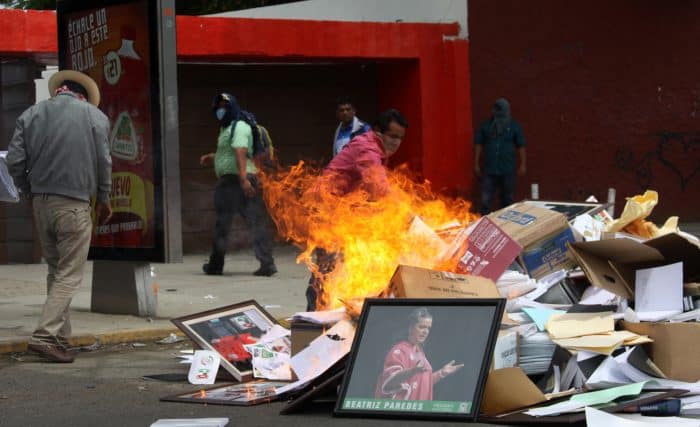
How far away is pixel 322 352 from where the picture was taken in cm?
708

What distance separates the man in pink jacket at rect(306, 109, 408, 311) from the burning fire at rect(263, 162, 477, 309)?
0.07 m

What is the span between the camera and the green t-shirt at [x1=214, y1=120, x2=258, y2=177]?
13070 mm

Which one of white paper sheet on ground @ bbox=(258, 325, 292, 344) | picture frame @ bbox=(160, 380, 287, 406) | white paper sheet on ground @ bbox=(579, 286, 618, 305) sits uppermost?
white paper sheet on ground @ bbox=(579, 286, 618, 305)

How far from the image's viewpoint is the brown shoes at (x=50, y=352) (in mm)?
8430

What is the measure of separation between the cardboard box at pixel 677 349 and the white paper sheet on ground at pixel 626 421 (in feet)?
2.14

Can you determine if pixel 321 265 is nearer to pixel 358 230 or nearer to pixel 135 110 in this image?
pixel 358 230

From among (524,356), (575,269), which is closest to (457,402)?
(524,356)

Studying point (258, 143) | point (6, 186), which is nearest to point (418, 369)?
point (6, 186)

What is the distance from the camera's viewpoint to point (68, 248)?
862 centimetres

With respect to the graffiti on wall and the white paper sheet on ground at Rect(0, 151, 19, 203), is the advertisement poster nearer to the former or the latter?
the white paper sheet on ground at Rect(0, 151, 19, 203)

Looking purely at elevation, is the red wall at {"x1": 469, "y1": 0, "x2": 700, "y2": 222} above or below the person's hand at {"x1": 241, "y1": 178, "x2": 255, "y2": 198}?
above

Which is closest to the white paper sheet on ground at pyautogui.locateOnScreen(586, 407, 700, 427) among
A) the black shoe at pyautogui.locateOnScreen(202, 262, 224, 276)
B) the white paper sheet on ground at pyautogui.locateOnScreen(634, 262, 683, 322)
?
the white paper sheet on ground at pyautogui.locateOnScreen(634, 262, 683, 322)

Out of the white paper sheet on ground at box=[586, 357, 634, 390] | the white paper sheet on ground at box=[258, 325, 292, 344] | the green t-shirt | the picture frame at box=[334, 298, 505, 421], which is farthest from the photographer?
the green t-shirt

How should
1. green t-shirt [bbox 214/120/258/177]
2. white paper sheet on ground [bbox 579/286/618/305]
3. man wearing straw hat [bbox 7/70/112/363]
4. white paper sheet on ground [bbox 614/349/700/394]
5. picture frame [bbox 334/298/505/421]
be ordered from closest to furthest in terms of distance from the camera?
picture frame [bbox 334/298/505/421], white paper sheet on ground [bbox 614/349/700/394], white paper sheet on ground [bbox 579/286/618/305], man wearing straw hat [bbox 7/70/112/363], green t-shirt [bbox 214/120/258/177]
